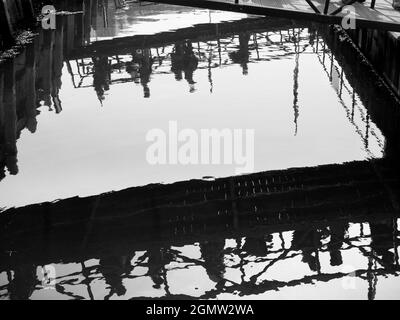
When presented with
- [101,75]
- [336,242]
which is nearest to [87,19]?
[101,75]

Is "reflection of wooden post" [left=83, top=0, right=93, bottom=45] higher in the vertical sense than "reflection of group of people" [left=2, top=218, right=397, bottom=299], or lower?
higher

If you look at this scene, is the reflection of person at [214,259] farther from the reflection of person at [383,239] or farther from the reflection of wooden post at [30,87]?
the reflection of wooden post at [30,87]

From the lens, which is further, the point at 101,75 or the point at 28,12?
the point at 28,12

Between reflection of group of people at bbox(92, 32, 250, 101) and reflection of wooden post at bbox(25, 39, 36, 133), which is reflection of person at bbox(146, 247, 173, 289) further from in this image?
reflection of group of people at bbox(92, 32, 250, 101)

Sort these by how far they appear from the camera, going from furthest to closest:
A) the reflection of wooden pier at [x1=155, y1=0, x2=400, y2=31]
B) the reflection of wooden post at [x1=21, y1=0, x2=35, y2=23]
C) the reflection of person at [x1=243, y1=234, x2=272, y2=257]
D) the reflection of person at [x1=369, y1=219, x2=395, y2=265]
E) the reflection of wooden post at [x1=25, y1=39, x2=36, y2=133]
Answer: the reflection of wooden post at [x1=21, y1=0, x2=35, y2=23], the reflection of wooden post at [x1=25, y1=39, x2=36, y2=133], the reflection of wooden pier at [x1=155, y1=0, x2=400, y2=31], the reflection of person at [x1=243, y1=234, x2=272, y2=257], the reflection of person at [x1=369, y1=219, x2=395, y2=265]

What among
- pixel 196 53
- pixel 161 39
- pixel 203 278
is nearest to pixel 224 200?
pixel 203 278

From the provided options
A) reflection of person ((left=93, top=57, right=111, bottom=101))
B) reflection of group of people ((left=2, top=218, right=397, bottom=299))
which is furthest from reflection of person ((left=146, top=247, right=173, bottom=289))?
reflection of person ((left=93, top=57, right=111, bottom=101))

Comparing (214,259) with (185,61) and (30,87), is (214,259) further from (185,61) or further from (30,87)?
(185,61)
